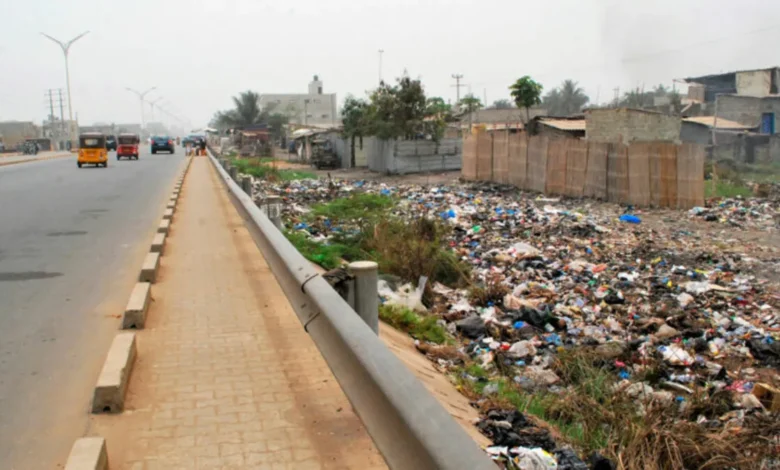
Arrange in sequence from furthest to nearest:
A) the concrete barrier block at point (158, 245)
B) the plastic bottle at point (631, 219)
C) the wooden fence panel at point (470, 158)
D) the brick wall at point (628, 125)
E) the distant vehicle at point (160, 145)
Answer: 1. the distant vehicle at point (160, 145)
2. the wooden fence panel at point (470, 158)
3. the brick wall at point (628, 125)
4. the plastic bottle at point (631, 219)
5. the concrete barrier block at point (158, 245)

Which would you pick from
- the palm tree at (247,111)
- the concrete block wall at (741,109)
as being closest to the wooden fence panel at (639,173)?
the concrete block wall at (741,109)

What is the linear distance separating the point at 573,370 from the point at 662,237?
9.12 meters

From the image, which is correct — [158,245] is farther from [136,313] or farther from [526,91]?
[526,91]

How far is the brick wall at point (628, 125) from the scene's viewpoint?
1137 inches

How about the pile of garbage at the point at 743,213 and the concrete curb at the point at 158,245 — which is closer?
the concrete curb at the point at 158,245

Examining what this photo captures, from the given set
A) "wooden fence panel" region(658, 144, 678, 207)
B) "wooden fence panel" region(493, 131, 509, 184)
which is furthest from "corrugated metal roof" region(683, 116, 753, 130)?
"wooden fence panel" region(658, 144, 678, 207)

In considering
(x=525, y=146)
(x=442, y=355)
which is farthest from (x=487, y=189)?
(x=442, y=355)

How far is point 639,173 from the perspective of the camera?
19.8 metres

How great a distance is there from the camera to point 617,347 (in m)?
7.99

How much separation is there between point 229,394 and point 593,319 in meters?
6.31

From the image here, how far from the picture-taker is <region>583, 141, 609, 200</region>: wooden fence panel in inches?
828

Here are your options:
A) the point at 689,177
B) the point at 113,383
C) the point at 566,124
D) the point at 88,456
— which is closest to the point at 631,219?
the point at 689,177

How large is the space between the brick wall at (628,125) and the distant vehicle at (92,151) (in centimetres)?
2470

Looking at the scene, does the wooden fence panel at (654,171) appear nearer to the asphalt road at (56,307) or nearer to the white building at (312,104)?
the asphalt road at (56,307)
